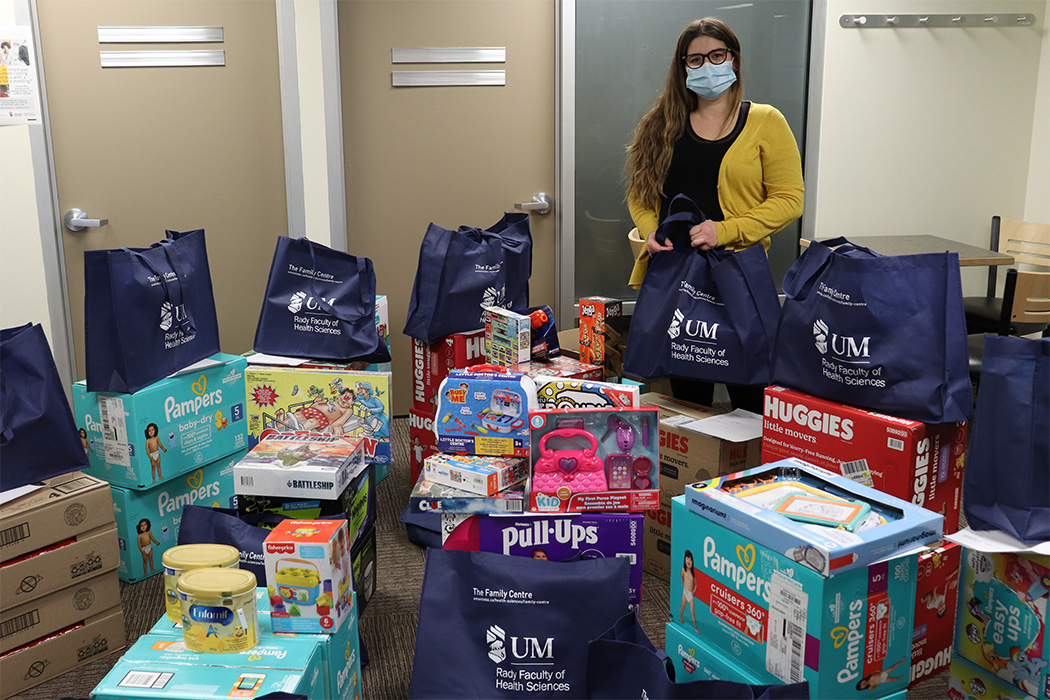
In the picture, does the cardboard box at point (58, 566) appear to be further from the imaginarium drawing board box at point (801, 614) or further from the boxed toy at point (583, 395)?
the imaginarium drawing board box at point (801, 614)

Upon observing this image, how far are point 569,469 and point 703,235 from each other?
0.83 meters

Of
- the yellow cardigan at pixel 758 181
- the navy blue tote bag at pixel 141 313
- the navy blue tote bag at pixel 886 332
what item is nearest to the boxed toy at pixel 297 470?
the navy blue tote bag at pixel 141 313

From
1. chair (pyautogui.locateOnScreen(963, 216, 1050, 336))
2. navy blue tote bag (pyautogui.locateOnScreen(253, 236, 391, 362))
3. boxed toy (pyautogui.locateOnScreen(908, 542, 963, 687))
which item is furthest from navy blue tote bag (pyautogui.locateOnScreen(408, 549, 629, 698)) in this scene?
chair (pyautogui.locateOnScreen(963, 216, 1050, 336))

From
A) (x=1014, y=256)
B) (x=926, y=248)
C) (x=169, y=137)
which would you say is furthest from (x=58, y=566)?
(x=1014, y=256)

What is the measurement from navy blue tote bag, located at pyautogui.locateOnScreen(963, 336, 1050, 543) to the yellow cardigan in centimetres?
110

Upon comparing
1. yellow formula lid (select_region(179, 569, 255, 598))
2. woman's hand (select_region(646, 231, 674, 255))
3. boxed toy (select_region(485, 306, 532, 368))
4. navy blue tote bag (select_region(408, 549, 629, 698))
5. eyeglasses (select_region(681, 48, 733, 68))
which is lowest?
navy blue tote bag (select_region(408, 549, 629, 698))

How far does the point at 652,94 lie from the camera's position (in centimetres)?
394

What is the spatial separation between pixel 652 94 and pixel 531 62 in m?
0.55

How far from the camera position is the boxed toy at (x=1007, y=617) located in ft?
5.13

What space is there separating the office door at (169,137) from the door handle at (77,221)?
2 centimetres

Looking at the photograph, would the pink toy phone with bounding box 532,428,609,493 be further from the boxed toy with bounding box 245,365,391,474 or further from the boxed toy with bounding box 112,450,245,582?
the boxed toy with bounding box 112,450,245,582

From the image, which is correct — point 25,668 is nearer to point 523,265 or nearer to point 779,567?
point 779,567

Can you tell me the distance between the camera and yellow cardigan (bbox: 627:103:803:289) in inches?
105

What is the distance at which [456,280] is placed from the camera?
3055 millimetres
